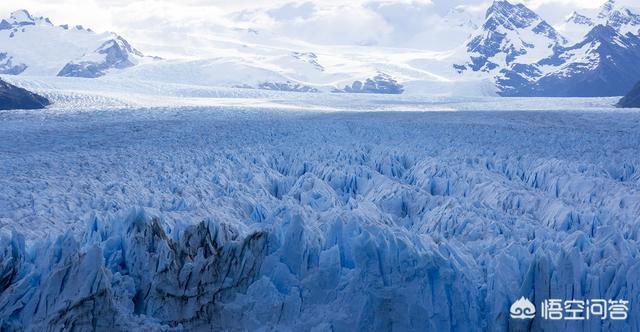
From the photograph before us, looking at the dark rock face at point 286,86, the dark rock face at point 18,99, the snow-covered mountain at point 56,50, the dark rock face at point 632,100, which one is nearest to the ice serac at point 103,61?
the snow-covered mountain at point 56,50

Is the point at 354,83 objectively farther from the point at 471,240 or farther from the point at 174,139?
the point at 471,240

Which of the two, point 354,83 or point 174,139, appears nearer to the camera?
point 174,139

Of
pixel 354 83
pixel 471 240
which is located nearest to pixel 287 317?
pixel 471 240

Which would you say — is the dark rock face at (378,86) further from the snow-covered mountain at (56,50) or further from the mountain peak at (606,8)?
the mountain peak at (606,8)

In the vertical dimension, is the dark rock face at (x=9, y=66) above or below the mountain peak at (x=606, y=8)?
below

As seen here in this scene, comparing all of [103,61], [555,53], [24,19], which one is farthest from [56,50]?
[555,53]

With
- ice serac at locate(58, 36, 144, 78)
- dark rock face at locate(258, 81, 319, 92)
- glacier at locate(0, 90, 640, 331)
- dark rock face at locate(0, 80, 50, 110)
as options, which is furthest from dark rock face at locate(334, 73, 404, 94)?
glacier at locate(0, 90, 640, 331)

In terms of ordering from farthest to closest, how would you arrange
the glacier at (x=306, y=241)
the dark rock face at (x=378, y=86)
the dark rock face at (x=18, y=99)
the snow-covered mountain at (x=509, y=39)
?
1. the snow-covered mountain at (x=509, y=39)
2. the dark rock face at (x=378, y=86)
3. the dark rock face at (x=18, y=99)
4. the glacier at (x=306, y=241)
